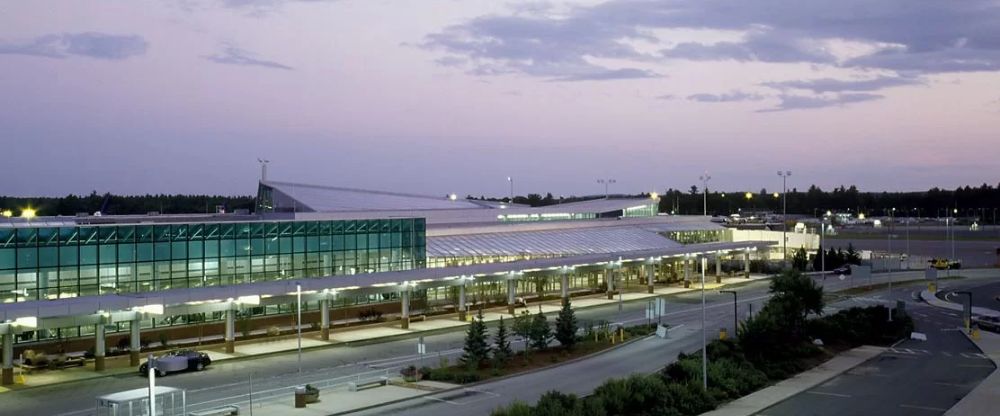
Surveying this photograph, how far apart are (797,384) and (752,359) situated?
3.99m

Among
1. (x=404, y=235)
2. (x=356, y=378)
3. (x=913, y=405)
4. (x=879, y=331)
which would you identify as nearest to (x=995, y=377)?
(x=913, y=405)

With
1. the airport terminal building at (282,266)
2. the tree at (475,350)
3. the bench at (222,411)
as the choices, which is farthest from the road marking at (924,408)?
the airport terminal building at (282,266)

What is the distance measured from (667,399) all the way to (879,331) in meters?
26.9

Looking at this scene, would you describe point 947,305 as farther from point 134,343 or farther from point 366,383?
point 134,343

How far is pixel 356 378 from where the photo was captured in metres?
37.4

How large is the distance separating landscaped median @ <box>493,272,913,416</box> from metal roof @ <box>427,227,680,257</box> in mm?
24063

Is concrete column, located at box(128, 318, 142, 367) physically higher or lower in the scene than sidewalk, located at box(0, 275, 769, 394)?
higher

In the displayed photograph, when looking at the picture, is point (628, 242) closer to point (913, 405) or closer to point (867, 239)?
point (913, 405)

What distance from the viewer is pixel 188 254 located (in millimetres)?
48281

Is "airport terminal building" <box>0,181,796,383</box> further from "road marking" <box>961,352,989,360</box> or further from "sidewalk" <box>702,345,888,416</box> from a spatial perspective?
"road marking" <box>961,352,989,360</box>

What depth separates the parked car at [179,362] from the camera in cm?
3969

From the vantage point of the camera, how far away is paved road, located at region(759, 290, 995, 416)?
111ft

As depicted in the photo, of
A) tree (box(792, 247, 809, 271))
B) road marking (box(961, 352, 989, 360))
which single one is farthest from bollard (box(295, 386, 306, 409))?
tree (box(792, 247, 809, 271))

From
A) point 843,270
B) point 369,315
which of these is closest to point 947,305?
point 843,270
